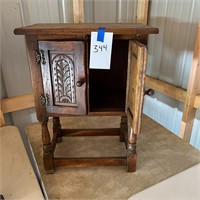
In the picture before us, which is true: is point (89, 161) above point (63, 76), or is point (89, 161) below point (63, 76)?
below

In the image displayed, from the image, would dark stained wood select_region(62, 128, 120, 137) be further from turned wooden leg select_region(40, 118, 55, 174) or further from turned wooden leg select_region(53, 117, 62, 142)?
turned wooden leg select_region(40, 118, 55, 174)

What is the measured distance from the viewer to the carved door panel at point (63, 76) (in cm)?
68

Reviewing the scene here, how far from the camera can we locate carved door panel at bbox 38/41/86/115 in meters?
0.68

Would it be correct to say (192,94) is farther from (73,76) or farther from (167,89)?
(73,76)

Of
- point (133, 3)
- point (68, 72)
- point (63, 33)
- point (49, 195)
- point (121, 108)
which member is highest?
point (133, 3)

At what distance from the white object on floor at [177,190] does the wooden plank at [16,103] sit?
2.72 feet

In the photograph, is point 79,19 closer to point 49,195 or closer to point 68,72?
point 68,72

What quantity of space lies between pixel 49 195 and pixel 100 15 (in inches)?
40.9

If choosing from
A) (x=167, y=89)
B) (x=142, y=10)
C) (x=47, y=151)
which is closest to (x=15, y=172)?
(x=47, y=151)

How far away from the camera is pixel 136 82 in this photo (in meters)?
0.65

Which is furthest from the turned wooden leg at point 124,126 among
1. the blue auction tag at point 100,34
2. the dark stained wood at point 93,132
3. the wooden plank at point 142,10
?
the wooden plank at point 142,10

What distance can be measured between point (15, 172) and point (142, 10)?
1.12m

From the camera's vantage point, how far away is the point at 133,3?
1.32 meters

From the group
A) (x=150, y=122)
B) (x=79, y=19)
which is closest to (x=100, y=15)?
(x=79, y=19)
